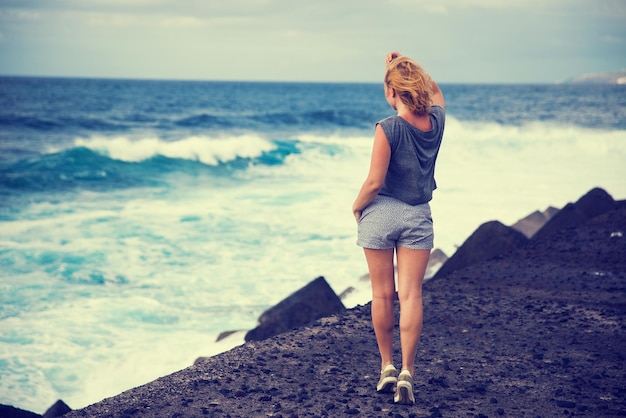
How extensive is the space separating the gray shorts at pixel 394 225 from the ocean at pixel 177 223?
3511 mm

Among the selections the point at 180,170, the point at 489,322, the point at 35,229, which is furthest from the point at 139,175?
the point at 489,322

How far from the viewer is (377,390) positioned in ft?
11.4

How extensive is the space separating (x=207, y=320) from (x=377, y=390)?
4249mm

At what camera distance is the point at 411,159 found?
10.3 feet

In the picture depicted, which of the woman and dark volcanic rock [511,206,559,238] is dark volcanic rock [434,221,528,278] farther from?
dark volcanic rock [511,206,559,238]

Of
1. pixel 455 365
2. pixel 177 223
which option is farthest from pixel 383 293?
pixel 177 223

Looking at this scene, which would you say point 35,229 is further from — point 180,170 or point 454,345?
point 454,345

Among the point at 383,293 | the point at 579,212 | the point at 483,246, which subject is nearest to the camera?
the point at 383,293

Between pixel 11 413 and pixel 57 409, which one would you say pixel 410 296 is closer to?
pixel 11 413

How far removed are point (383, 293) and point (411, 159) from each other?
2.27ft

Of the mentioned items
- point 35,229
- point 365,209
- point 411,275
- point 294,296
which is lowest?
point 35,229

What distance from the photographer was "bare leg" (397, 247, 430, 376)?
3.24m

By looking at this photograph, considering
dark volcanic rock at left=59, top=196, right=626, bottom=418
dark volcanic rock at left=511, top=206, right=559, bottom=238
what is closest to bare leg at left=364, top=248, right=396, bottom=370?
dark volcanic rock at left=59, top=196, right=626, bottom=418

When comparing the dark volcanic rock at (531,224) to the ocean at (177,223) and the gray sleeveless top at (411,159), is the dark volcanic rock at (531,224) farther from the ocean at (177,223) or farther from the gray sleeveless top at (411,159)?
the gray sleeveless top at (411,159)
